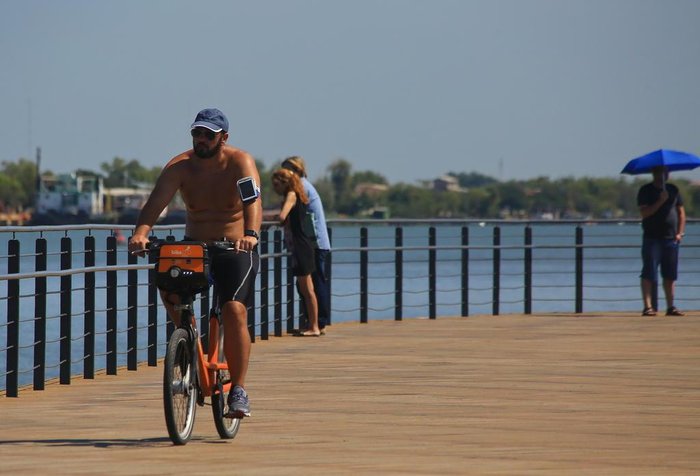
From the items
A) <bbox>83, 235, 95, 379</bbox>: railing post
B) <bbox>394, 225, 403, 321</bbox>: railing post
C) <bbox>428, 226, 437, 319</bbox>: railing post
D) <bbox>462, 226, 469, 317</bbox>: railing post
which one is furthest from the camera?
<bbox>462, 226, 469, 317</bbox>: railing post

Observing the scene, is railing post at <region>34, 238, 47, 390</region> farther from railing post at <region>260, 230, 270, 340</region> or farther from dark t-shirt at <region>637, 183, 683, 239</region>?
dark t-shirt at <region>637, 183, 683, 239</region>

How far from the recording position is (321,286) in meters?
15.3

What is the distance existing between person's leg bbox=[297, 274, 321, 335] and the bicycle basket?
707 centimetres

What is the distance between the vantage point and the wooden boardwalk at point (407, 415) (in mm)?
7305

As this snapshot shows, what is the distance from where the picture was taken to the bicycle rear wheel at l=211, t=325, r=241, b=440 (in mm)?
7918

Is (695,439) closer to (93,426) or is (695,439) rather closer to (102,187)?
(93,426)

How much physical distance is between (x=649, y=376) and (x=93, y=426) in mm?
4358

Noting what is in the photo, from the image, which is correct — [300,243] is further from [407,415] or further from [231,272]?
[231,272]

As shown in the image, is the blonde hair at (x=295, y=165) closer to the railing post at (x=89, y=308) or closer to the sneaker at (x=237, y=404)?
the railing post at (x=89, y=308)

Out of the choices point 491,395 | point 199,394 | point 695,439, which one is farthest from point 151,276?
point 695,439

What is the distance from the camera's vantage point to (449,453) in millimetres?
7609

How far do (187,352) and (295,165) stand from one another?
23.1 feet

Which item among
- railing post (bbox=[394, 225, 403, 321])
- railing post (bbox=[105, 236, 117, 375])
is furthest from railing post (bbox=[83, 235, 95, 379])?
railing post (bbox=[394, 225, 403, 321])

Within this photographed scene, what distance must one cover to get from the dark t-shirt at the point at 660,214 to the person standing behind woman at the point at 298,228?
4.15 m
